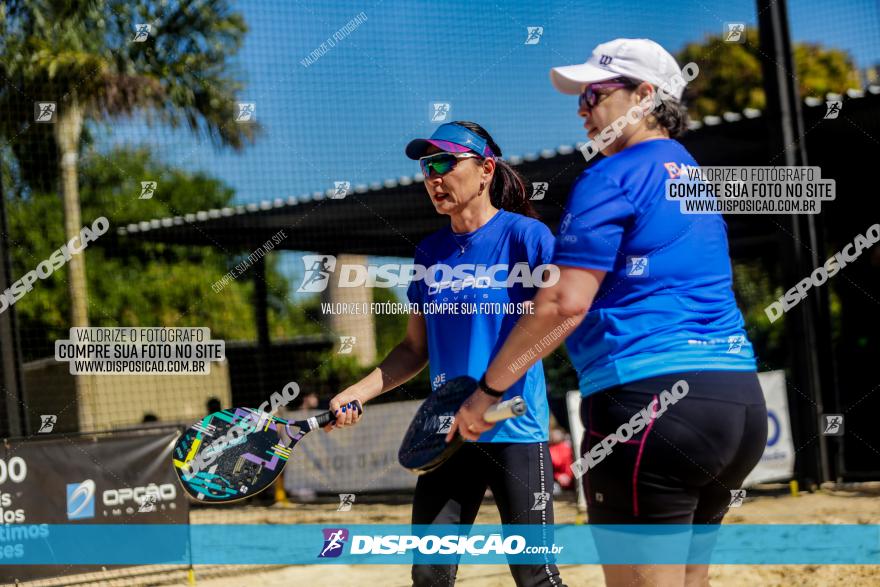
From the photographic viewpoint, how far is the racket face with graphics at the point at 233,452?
337 cm

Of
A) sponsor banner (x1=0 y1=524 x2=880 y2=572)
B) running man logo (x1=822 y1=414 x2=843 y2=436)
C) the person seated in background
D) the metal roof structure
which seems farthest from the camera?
the person seated in background

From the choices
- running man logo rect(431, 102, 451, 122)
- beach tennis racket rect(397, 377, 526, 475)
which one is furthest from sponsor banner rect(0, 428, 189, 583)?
beach tennis racket rect(397, 377, 526, 475)

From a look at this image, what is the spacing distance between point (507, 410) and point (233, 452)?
55.5 inches

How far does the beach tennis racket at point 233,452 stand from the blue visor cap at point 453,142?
97cm

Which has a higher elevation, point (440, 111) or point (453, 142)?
point (440, 111)

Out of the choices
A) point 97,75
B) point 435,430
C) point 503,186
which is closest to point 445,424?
point 435,430

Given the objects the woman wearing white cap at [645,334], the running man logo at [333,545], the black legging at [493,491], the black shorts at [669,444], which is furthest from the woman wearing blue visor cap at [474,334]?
the running man logo at [333,545]

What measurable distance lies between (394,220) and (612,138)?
8192 millimetres

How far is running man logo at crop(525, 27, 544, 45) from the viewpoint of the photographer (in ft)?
18.7

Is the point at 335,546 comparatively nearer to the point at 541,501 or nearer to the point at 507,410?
the point at 541,501

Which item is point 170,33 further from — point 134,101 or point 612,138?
point 612,138

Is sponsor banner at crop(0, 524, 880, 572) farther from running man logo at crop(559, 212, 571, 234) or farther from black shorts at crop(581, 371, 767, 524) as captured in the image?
running man logo at crop(559, 212, 571, 234)

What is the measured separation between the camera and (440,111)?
5.89 m

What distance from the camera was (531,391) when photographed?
319cm
